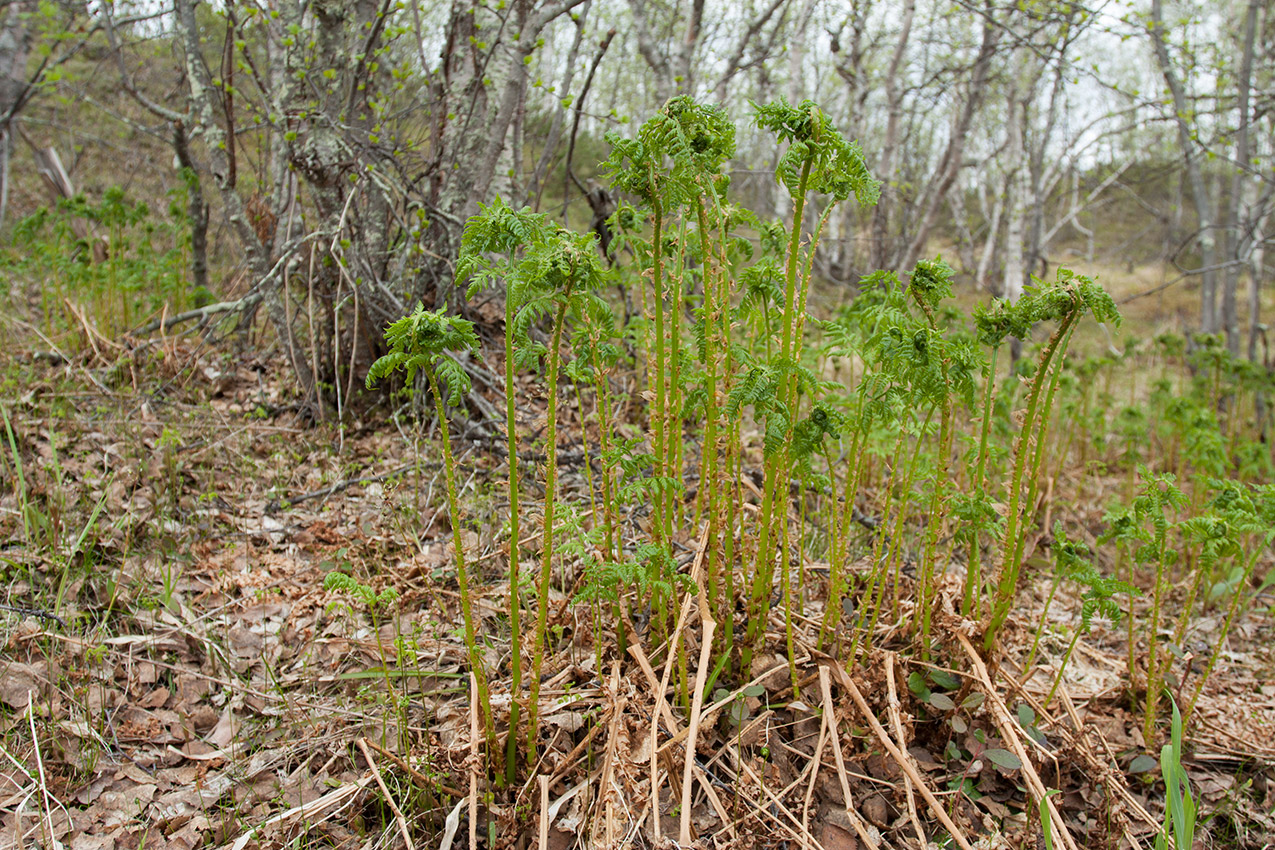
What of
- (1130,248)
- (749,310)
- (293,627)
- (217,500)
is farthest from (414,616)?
(1130,248)

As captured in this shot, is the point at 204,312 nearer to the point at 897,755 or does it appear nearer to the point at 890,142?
the point at 897,755

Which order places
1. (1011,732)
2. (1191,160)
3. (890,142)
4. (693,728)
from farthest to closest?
1. (890,142)
2. (1191,160)
3. (1011,732)
4. (693,728)

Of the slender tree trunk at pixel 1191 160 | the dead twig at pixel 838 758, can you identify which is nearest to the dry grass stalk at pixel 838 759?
the dead twig at pixel 838 758

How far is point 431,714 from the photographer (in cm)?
228

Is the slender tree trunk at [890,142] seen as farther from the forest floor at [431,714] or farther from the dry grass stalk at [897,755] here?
the dry grass stalk at [897,755]

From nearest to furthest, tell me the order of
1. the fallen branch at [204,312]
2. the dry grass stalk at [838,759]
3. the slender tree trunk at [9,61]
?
1. the dry grass stalk at [838,759]
2. the fallen branch at [204,312]
3. the slender tree trunk at [9,61]

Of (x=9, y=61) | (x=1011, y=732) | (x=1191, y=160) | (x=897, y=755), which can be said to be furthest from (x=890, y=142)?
(x=9, y=61)

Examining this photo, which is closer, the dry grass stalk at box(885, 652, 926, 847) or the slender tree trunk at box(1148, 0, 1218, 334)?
the dry grass stalk at box(885, 652, 926, 847)

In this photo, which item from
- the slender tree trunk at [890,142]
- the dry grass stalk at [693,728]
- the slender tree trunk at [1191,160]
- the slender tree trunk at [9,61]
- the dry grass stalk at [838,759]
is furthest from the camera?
the slender tree trunk at [890,142]

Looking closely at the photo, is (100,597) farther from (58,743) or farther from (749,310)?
(749,310)

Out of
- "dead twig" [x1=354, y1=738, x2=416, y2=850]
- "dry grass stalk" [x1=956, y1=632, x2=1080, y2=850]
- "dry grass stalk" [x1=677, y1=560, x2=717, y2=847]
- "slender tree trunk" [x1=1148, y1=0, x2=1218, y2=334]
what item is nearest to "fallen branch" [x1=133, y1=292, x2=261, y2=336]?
"dead twig" [x1=354, y1=738, x2=416, y2=850]

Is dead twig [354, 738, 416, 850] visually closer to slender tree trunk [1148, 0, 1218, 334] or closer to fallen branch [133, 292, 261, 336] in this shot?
fallen branch [133, 292, 261, 336]

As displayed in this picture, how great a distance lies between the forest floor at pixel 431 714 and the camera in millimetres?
1948

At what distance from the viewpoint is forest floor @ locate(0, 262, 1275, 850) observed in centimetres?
195
